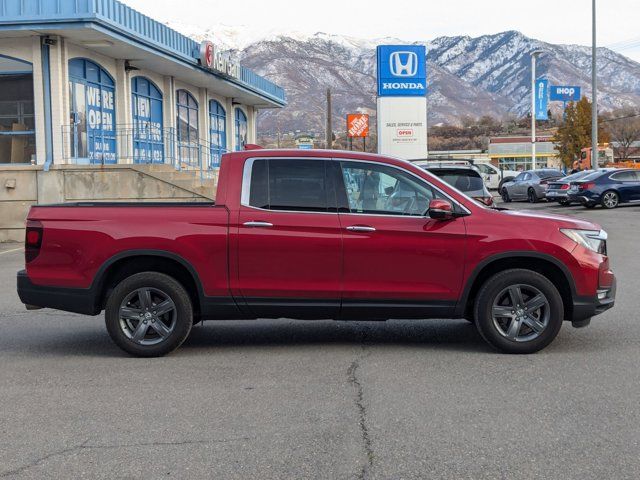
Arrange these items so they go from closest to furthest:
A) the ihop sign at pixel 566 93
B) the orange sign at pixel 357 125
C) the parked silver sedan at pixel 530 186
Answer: the parked silver sedan at pixel 530 186, the orange sign at pixel 357 125, the ihop sign at pixel 566 93

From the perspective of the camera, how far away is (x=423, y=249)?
7.05 metres

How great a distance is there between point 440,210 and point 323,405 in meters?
2.15

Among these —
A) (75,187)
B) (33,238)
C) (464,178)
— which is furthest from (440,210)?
(75,187)

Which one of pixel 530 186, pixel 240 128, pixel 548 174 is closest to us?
pixel 530 186

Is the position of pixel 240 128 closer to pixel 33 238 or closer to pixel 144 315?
pixel 33 238

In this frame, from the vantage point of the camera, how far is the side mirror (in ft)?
22.7

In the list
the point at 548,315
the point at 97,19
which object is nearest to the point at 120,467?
the point at 548,315

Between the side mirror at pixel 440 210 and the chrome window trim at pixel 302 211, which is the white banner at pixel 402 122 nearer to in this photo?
the chrome window trim at pixel 302 211

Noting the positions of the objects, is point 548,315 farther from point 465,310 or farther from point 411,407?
point 411,407

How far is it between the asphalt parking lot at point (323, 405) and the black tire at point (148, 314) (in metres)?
0.16

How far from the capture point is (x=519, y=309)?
7.08m

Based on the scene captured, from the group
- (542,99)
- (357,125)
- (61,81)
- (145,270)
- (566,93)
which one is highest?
(566,93)

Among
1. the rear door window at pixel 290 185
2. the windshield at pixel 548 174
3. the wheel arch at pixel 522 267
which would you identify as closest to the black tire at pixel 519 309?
the wheel arch at pixel 522 267

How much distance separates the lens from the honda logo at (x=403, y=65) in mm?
38031
